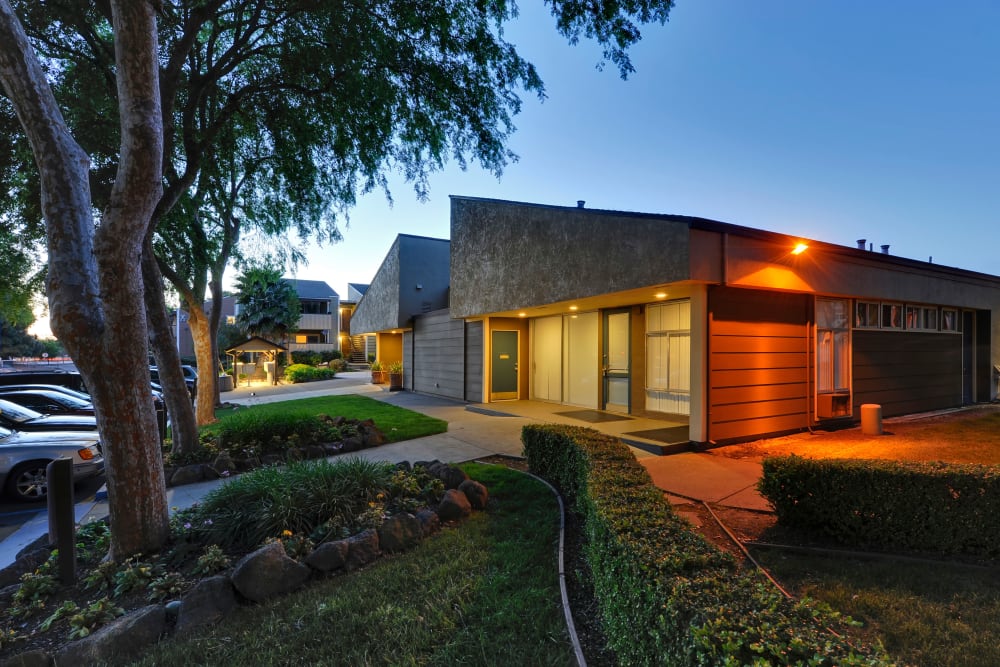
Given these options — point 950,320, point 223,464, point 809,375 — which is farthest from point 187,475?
point 950,320

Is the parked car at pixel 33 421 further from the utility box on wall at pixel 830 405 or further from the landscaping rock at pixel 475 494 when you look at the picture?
the utility box on wall at pixel 830 405

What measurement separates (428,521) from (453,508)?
0.35 metres

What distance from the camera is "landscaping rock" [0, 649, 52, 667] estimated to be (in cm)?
248

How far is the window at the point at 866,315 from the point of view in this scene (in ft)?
32.2

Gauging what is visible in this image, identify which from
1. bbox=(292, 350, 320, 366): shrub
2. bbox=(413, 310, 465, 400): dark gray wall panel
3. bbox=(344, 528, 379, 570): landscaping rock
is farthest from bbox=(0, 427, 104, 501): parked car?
bbox=(292, 350, 320, 366): shrub

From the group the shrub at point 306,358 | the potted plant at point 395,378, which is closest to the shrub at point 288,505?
the potted plant at point 395,378

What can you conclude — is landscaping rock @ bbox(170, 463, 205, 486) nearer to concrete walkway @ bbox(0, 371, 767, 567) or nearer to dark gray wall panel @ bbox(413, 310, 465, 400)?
concrete walkway @ bbox(0, 371, 767, 567)

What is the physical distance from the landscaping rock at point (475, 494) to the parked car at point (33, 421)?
6246mm

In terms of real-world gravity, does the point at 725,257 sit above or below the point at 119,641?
above

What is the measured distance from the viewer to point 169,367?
269 inches

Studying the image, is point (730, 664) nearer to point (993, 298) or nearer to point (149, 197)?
point (149, 197)

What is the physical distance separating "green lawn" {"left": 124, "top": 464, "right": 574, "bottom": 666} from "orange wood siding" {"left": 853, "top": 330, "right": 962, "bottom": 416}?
388 inches

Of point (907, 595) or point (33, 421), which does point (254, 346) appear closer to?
point (33, 421)

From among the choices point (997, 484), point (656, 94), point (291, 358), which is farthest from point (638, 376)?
point (291, 358)
